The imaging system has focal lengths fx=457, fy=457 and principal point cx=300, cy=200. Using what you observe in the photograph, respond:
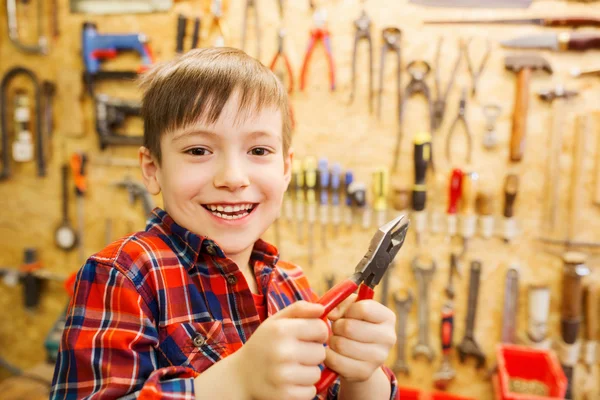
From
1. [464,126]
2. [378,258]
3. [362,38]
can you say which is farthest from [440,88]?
[378,258]

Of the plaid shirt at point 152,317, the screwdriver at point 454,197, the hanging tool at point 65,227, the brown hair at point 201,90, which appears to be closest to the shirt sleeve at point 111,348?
the plaid shirt at point 152,317

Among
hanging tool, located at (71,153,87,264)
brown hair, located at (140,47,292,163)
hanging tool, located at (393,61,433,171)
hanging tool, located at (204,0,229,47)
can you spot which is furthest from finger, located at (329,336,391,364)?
hanging tool, located at (71,153,87,264)

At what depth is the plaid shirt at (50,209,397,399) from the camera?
659 mm

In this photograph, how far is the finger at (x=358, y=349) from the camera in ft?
2.37

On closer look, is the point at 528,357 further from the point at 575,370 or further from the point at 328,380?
the point at 328,380

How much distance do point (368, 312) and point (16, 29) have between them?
305 centimetres

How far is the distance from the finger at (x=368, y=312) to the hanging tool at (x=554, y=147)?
1771 millimetres

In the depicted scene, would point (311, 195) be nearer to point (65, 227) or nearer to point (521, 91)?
point (521, 91)

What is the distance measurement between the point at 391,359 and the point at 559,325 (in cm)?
84

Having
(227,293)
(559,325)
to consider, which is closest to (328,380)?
(227,293)

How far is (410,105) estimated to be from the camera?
7.54ft

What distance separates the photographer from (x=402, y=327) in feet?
7.89

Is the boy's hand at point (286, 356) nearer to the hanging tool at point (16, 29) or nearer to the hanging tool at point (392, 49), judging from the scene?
the hanging tool at point (392, 49)

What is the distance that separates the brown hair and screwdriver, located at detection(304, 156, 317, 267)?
144cm
